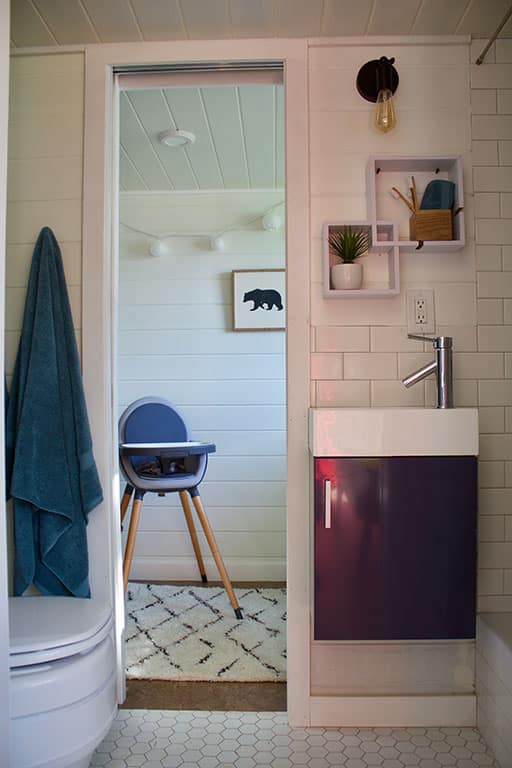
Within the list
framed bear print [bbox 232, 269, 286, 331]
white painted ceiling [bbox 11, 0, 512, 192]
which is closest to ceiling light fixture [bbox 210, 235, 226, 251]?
framed bear print [bbox 232, 269, 286, 331]

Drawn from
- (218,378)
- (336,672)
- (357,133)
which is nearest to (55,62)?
(357,133)

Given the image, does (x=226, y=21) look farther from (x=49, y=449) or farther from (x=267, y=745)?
(x=267, y=745)

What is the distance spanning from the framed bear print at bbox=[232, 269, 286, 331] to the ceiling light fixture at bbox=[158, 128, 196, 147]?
855 mm

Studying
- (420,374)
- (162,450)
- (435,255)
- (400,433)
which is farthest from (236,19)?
(162,450)

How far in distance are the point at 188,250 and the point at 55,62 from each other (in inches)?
59.8

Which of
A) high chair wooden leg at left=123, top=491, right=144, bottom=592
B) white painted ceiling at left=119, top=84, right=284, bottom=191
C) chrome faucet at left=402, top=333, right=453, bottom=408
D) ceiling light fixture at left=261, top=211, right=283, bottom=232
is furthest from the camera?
ceiling light fixture at left=261, top=211, right=283, bottom=232

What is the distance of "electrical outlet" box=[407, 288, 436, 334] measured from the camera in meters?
1.93

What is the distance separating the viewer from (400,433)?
Result: 1.67m

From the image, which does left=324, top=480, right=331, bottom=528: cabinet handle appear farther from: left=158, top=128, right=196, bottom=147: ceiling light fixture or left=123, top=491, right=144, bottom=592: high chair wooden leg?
left=158, top=128, right=196, bottom=147: ceiling light fixture

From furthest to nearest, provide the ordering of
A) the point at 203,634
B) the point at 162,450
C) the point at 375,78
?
the point at 162,450
the point at 203,634
the point at 375,78

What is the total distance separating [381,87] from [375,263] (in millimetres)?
557

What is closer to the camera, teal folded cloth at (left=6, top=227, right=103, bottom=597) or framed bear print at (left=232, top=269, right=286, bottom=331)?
teal folded cloth at (left=6, top=227, right=103, bottom=597)

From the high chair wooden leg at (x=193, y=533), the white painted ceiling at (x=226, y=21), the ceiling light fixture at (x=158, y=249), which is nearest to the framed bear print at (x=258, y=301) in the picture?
the ceiling light fixture at (x=158, y=249)

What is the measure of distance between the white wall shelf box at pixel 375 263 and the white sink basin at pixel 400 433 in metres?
0.41
